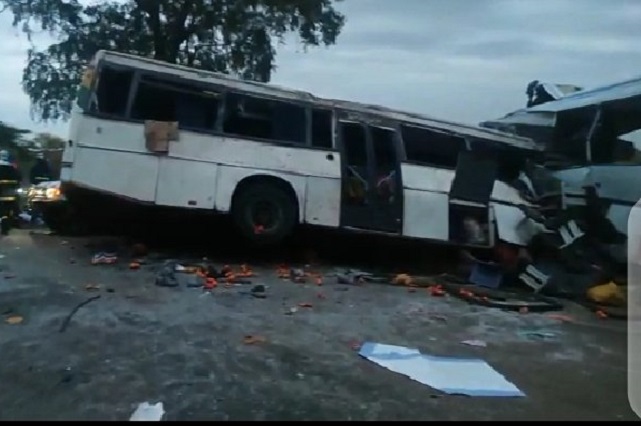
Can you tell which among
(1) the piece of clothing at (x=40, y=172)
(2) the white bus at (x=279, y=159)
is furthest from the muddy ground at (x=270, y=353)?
(1) the piece of clothing at (x=40, y=172)

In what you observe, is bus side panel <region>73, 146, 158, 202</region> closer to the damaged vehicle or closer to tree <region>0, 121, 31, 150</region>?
the damaged vehicle

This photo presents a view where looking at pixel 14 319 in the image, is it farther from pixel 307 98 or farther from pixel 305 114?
pixel 307 98

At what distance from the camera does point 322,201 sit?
9.23m

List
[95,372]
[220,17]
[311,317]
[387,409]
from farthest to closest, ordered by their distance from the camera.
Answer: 1. [220,17]
2. [311,317]
3. [95,372]
4. [387,409]

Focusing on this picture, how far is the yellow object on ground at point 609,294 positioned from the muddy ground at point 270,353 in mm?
333

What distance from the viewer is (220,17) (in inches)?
672

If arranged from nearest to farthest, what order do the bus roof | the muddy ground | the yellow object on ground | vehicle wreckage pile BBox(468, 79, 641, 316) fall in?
the muddy ground < the yellow object on ground < vehicle wreckage pile BBox(468, 79, 641, 316) < the bus roof

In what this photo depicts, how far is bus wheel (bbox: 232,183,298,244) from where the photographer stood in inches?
354

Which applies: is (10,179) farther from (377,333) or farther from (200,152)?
(377,333)

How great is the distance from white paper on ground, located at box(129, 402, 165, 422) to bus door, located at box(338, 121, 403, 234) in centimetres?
568

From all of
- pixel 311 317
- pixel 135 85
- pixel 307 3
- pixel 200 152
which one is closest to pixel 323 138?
pixel 200 152

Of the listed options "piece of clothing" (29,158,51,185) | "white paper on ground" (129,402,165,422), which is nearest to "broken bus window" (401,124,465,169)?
"white paper on ground" (129,402,165,422)

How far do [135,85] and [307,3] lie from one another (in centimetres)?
936

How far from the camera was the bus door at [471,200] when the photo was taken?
9.54 m
